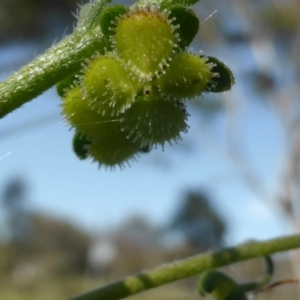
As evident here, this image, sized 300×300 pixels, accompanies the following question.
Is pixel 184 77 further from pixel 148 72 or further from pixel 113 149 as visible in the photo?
pixel 113 149

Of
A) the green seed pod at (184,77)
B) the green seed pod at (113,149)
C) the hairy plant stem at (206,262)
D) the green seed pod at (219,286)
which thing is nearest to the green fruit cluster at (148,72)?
the green seed pod at (184,77)

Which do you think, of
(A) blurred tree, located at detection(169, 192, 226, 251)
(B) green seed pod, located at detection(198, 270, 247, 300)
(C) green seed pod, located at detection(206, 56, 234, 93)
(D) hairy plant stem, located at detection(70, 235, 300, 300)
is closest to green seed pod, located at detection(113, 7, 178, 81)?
(C) green seed pod, located at detection(206, 56, 234, 93)

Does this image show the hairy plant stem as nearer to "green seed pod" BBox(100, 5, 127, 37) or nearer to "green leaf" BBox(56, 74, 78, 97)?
"green leaf" BBox(56, 74, 78, 97)

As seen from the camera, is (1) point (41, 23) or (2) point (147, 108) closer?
(2) point (147, 108)

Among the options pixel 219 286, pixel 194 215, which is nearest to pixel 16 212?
pixel 194 215

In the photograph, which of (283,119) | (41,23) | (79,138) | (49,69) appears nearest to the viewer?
(49,69)

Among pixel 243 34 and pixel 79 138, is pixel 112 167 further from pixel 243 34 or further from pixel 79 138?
pixel 243 34

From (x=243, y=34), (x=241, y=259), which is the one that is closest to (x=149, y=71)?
(x=241, y=259)
